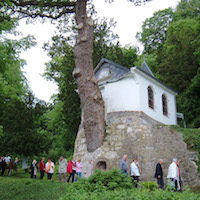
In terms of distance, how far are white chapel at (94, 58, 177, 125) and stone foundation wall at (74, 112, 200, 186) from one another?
691 millimetres

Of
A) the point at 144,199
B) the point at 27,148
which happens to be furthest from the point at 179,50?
the point at 144,199

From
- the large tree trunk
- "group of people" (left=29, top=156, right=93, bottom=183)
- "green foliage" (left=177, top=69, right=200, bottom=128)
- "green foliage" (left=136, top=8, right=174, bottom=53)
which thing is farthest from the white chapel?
"green foliage" (left=136, top=8, right=174, bottom=53)

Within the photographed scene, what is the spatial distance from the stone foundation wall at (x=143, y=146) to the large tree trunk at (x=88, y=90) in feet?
2.24

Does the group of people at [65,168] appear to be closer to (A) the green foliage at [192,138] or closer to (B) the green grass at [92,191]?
(B) the green grass at [92,191]

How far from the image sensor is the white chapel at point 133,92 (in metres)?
15.8

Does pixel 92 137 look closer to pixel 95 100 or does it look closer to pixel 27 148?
pixel 95 100

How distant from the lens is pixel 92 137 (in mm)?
14867

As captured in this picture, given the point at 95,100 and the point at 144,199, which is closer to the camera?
the point at 144,199

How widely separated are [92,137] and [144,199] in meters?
8.58

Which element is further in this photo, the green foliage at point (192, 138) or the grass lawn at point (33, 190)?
the green foliage at point (192, 138)

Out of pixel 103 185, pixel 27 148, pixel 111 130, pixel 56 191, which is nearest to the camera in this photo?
pixel 103 185

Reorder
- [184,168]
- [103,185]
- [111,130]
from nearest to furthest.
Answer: [103,185], [184,168], [111,130]

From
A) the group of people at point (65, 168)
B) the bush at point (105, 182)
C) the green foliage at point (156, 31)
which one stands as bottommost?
the bush at point (105, 182)

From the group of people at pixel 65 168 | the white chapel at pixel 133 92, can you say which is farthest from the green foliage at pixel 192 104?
the group of people at pixel 65 168
